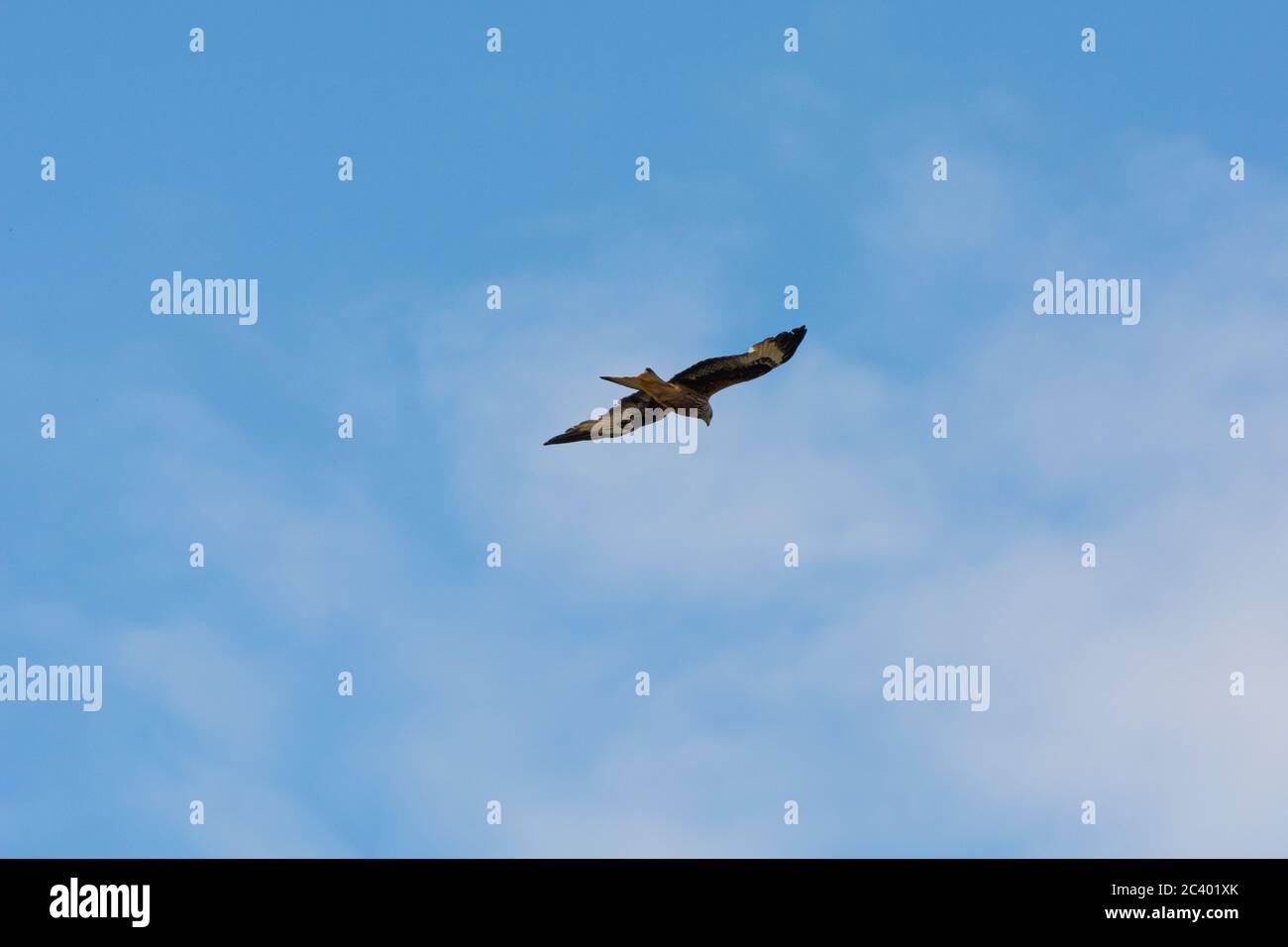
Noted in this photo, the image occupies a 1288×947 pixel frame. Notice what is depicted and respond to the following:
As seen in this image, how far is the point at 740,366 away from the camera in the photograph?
127 ft

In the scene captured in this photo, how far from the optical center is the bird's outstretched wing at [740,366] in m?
38.2

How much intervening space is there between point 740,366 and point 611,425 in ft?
10.2

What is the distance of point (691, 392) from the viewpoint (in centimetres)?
3809

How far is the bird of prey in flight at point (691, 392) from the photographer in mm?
37969

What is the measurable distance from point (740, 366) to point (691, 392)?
137cm

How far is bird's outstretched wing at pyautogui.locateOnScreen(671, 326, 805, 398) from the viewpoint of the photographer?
38.2 meters

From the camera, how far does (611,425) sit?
127 ft

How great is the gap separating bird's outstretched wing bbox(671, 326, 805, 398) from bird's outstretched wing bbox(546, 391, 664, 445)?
0.99 m

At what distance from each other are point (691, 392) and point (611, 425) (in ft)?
6.29
